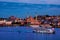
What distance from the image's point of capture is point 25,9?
2.03 m

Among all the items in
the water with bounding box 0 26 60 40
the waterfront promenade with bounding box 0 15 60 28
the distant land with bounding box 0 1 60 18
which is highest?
the distant land with bounding box 0 1 60 18

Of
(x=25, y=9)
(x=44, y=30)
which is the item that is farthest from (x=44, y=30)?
(x=25, y=9)

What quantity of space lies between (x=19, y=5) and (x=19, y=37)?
1.40ft

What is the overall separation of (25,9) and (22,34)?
0.34 m

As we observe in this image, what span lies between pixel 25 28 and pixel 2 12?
0.37 meters

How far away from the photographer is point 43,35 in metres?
2.02

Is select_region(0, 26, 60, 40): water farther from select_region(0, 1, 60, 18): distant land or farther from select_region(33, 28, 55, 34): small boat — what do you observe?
select_region(0, 1, 60, 18): distant land

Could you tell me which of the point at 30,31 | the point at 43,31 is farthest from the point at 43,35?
the point at 30,31

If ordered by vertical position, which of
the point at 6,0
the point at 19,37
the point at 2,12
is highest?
the point at 6,0

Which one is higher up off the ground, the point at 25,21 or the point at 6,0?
the point at 6,0

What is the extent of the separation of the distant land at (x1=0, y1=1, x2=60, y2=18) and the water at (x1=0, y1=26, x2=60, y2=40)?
0.60ft

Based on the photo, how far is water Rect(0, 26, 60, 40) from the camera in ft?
6.46

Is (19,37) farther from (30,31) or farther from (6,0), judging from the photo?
(6,0)

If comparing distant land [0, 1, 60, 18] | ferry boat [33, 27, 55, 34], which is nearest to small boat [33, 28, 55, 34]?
ferry boat [33, 27, 55, 34]
